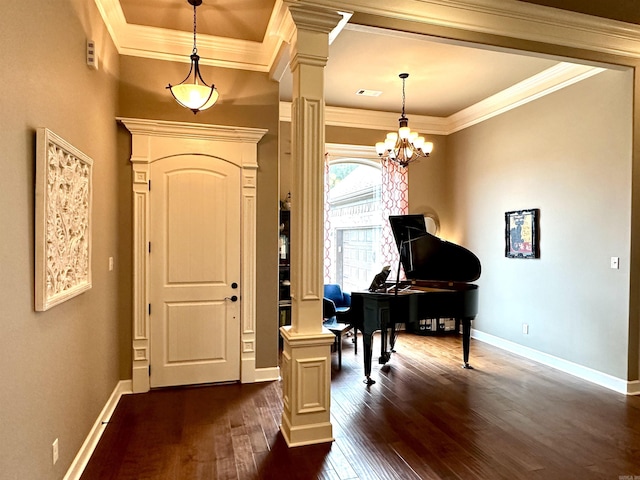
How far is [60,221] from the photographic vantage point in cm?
211

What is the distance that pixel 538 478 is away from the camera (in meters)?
2.42

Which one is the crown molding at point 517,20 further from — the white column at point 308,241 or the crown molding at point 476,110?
the crown molding at point 476,110

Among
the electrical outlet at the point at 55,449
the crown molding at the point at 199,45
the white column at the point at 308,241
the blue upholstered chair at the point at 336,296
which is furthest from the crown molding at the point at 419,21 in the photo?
the blue upholstered chair at the point at 336,296

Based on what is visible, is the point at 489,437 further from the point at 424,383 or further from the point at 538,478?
the point at 424,383

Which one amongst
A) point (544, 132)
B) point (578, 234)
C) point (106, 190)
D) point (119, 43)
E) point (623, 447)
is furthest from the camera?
point (544, 132)

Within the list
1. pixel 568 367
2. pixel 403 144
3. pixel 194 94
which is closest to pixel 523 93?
pixel 403 144

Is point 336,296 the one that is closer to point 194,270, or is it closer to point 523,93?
point 194,270

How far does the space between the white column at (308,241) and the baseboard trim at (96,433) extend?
50.7 inches

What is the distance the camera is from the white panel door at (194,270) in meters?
3.74

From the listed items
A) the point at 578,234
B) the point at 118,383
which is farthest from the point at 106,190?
the point at 578,234

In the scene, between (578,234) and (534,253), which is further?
(534,253)

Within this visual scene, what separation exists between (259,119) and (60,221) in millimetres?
2309

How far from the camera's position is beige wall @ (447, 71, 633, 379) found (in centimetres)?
385

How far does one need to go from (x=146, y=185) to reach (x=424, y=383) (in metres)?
3.30
